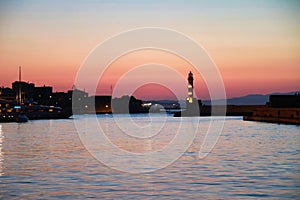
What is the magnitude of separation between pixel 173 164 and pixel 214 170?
12.0 feet

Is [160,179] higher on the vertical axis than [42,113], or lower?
lower

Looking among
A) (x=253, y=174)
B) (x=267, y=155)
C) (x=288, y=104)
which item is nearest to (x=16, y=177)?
(x=253, y=174)

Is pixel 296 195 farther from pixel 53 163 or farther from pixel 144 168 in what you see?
pixel 53 163

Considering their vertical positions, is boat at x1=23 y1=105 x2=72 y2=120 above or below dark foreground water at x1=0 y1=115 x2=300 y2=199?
above

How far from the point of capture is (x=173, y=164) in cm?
3134

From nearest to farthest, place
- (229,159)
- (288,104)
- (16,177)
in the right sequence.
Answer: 1. (16,177)
2. (229,159)
3. (288,104)

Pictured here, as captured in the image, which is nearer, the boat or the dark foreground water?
the dark foreground water

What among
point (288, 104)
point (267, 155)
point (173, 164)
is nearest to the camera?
point (173, 164)

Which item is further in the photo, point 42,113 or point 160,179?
point 42,113

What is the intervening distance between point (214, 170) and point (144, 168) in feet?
12.3

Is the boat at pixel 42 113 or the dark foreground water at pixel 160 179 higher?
the boat at pixel 42 113

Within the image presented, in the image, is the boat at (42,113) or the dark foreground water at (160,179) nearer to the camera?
the dark foreground water at (160,179)

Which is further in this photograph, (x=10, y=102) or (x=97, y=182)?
(x=10, y=102)

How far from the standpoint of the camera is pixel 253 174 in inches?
1038
